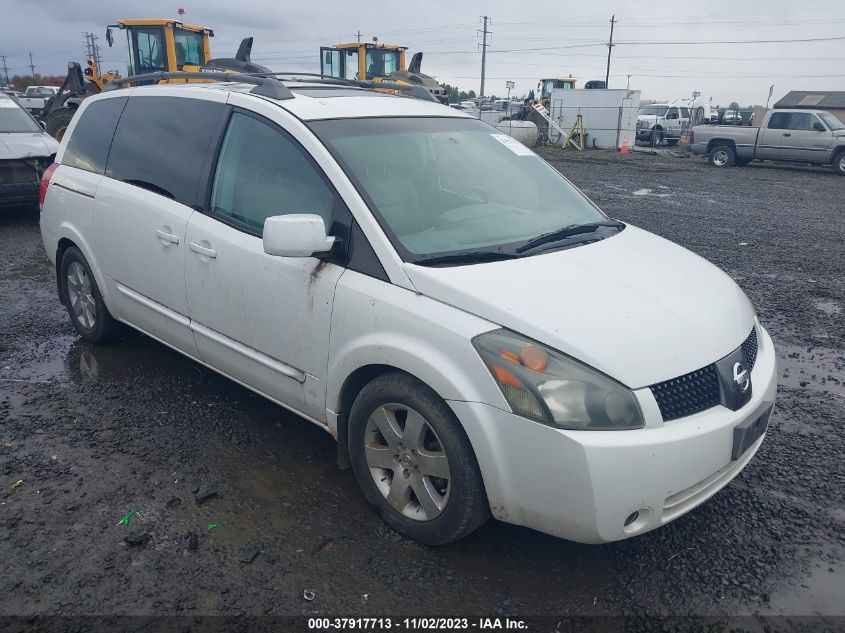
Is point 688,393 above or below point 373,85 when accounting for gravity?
below

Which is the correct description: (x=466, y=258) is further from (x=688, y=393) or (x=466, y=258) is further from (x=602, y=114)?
(x=602, y=114)

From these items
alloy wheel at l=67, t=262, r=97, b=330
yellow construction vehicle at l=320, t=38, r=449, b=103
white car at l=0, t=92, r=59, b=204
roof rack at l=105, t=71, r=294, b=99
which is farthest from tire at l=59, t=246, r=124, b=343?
yellow construction vehicle at l=320, t=38, r=449, b=103

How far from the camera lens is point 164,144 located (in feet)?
13.3

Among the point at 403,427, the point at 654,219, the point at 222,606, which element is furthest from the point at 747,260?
the point at 222,606

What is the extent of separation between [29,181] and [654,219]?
9.23m

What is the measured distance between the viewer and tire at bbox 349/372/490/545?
2.63 m

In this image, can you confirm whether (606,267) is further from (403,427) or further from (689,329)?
(403,427)

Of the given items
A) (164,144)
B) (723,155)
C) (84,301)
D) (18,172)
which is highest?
(164,144)

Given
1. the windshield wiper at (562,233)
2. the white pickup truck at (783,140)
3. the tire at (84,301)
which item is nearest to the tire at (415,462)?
the windshield wiper at (562,233)

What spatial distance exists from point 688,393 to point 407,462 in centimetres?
115

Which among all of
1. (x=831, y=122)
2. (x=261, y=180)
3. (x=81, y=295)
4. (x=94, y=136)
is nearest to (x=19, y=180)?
(x=81, y=295)

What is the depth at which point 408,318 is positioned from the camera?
273cm

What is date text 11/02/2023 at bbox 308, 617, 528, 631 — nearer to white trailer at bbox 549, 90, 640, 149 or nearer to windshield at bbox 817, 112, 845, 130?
windshield at bbox 817, 112, 845, 130

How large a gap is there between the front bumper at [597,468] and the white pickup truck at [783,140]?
20.7m
